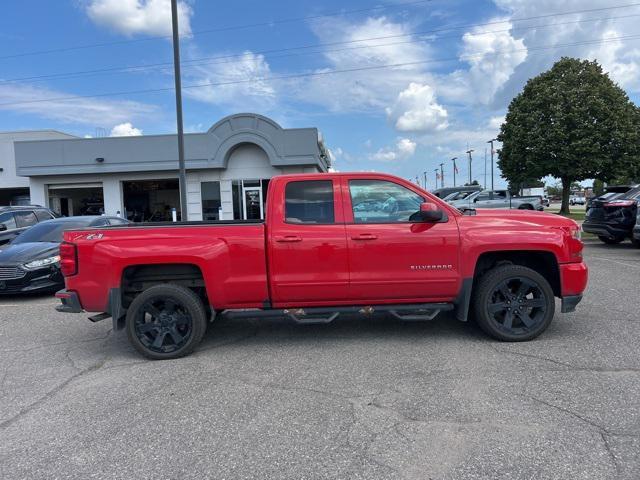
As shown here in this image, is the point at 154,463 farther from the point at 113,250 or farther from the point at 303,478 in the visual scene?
the point at 113,250

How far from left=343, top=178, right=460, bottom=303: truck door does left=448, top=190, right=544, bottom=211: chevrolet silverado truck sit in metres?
24.6

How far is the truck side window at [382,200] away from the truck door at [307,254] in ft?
0.79

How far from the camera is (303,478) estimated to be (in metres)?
2.81

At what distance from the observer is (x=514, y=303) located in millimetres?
5152

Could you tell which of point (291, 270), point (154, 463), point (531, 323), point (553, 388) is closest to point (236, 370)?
point (291, 270)

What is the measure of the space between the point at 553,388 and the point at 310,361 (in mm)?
2200

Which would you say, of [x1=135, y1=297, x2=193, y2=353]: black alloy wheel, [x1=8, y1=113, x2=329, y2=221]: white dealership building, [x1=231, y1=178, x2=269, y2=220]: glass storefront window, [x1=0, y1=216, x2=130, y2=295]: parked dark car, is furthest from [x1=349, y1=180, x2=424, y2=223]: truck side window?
[x1=231, y1=178, x2=269, y2=220]: glass storefront window

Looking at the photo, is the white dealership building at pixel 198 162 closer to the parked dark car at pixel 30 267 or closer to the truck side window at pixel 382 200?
the parked dark car at pixel 30 267

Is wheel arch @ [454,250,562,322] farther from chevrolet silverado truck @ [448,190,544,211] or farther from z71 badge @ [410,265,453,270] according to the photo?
chevrolet silverado truck @ [448,190,544,211]

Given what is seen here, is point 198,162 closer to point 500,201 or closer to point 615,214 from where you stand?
point 615,214

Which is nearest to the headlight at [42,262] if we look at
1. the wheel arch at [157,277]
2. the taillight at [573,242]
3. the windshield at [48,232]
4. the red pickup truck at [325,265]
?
the windshield at [48,232]

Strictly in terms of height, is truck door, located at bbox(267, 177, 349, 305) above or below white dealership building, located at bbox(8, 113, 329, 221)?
below

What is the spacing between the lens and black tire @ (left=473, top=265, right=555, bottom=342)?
509cm

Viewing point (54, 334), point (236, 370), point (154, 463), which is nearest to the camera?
point (154, 463)
